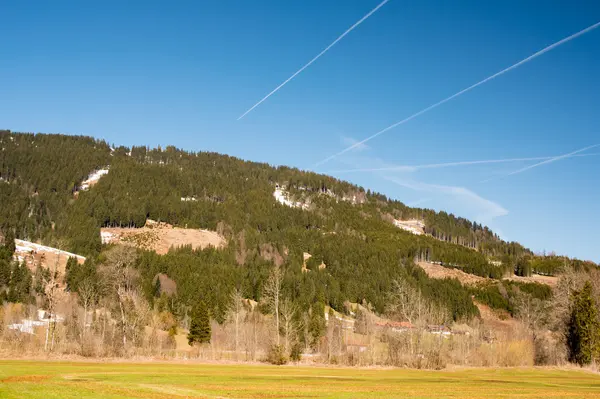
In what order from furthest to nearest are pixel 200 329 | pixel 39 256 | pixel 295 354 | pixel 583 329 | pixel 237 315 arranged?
pixel 39 256 < pixel 200 329 < pixel 237 315 < pixel 583 329 < pixel 295 354

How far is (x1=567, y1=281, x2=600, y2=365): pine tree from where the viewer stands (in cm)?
8338

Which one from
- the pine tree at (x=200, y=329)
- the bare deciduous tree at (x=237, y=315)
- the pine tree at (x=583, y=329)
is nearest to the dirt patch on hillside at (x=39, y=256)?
the bare deciduous tree at (x=237, y=315)

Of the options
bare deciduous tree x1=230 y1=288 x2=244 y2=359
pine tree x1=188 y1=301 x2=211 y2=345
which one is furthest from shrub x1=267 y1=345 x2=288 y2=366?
pine tree x1=188 y1=301 x2=211 y2=345

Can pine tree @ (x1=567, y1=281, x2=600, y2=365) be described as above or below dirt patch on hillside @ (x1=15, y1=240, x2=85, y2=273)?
below

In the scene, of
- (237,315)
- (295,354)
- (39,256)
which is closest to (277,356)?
(295,354)

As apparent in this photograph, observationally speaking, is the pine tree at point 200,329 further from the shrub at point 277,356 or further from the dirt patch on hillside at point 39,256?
the dirt patch on hillside at point 39,256

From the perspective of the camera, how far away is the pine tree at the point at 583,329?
83.4 meters

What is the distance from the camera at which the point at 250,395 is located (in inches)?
Result: 1173

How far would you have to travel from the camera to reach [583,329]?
84375 mm

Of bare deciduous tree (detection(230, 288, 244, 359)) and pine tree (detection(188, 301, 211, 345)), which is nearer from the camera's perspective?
bare deciduous tree (detection(230, 288, 244, 359))

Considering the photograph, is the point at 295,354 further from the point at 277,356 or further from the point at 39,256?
the point at 39,256

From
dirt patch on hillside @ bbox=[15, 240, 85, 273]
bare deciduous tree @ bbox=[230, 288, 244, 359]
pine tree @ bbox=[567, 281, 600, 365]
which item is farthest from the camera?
dirt patch on hillside @ bbox=[15, 240, 85, 273]

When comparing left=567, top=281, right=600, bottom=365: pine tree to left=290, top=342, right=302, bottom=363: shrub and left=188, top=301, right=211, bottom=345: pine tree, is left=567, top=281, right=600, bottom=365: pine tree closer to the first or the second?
left=290, top=342, right=302, bottom=363: shrub

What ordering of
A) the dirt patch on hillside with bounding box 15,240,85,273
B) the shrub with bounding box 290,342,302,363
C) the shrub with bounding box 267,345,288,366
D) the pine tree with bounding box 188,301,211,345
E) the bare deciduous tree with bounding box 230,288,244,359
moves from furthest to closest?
the dirt patch on hillside with bounding box 15,240,85,273 < the pine tree with bounding box 188,301,211,345 < the bare deciduous tree with bounding box 230,288,244,359 < the shrub with bounding box 290,342,302,363 < the shrub with bounding box 267,345,288,366
